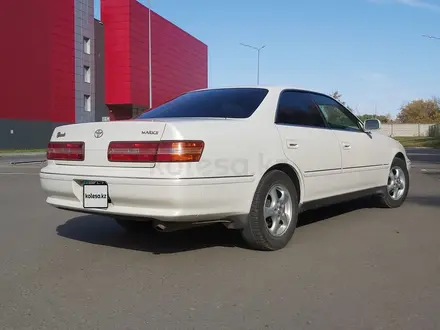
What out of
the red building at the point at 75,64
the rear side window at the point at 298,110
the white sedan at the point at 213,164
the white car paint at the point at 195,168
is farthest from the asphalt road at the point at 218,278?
the red building at the point at 75,64

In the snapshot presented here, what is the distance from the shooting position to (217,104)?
5.14 m

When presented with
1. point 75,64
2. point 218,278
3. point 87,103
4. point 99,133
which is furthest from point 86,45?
point 218,278

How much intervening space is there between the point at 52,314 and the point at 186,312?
2.81 ft

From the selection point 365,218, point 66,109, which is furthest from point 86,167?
point 66,109

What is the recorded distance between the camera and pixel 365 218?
6461 mm

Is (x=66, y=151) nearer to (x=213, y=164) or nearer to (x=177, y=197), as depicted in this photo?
(x=177, y=197)

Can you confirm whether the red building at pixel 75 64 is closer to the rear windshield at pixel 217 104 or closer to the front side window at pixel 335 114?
the rear windshield at pixel 217 104

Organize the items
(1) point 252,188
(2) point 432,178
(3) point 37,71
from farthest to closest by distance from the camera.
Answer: (3) point 37,71 < (2) point 432,178 < (1) point 252,188

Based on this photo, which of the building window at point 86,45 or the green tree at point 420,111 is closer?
the building window at point 86,45

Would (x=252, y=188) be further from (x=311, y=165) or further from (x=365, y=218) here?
(x=365, y=218)

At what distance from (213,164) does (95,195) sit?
1.08 m

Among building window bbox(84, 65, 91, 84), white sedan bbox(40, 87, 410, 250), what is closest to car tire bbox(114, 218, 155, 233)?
white sedan bbox(40, 87, 410, 250)

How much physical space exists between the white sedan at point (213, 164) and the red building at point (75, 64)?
1171 inches

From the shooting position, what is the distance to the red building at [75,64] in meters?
32.9
